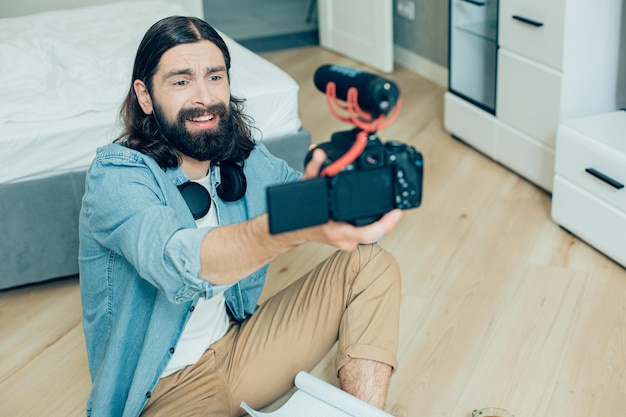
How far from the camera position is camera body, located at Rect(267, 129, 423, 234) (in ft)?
3.38

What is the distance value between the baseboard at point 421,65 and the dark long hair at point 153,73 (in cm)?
245

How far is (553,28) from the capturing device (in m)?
2.54

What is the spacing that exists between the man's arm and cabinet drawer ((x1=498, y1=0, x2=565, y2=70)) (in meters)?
1.66

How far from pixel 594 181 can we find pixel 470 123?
890 millimetres

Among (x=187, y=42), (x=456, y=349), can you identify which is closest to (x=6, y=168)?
(x=187, y=42)

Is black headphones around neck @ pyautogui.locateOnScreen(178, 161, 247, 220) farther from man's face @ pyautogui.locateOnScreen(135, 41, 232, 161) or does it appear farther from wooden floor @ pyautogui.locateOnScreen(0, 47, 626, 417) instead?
wooden floor @ pyautogui.locateOnScreen(0, 47, 626, 417)

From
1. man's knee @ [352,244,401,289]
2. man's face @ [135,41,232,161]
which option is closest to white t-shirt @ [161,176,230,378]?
man's face @ [135,41,232,161]

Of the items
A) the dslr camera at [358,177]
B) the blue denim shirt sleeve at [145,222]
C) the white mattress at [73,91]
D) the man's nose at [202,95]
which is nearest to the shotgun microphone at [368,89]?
the dslr camera at [358,177]

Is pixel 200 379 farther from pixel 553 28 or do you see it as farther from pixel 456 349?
pixel 553 28

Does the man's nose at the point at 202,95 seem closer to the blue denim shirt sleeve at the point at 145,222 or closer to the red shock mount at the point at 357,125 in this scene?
the blue denim shirt sleeve at the point at 145,222

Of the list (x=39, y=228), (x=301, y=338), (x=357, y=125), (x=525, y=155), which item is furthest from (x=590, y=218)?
(x=39, y=228)

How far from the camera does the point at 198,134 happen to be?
153 cm

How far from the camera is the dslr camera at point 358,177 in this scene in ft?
3.39

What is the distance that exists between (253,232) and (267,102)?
137 centimetres
